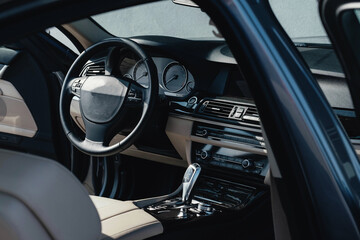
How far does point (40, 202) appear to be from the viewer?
3.12 ft

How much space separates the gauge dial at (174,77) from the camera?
262 centimetres

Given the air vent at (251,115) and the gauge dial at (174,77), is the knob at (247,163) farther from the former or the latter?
the gauge dial at (174,77)

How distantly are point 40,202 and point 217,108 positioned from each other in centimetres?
153

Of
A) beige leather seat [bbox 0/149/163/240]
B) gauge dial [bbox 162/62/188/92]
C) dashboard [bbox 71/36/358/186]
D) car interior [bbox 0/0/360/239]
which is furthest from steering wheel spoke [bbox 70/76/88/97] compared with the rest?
beige leather seat [bbox 0/149/163/240]

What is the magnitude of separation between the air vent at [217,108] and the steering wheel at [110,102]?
0.91 feet

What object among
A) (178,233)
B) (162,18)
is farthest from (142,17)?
(178,233)

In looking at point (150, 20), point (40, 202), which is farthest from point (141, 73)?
point (150, 20)

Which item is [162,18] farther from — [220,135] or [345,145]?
[345,145]

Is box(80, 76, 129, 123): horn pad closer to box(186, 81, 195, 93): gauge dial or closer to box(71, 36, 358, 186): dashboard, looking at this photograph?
box(71, 36, 358, 186): dashboard

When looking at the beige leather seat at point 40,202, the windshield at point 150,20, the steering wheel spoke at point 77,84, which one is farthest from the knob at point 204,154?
the windshield at point 150,20

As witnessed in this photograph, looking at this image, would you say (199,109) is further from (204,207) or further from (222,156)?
(204,207)

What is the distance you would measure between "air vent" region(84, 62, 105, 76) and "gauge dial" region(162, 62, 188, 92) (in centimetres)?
30

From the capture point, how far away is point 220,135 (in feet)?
7.83

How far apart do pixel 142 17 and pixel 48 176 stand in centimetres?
821
